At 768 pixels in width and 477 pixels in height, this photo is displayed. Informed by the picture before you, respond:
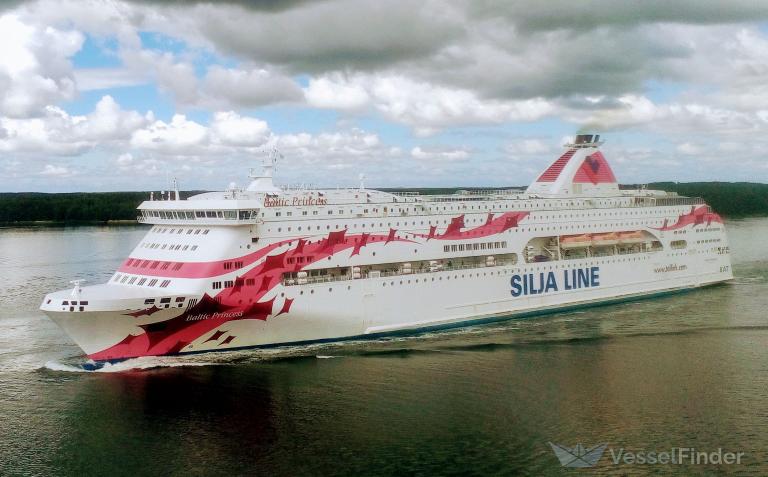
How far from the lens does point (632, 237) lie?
3008 centimetres

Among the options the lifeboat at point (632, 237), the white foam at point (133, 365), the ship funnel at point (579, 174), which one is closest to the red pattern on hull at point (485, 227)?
the ship funnel at point (579, 174)

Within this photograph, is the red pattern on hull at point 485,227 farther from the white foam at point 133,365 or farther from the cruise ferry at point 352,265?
the white foam at point 133,365

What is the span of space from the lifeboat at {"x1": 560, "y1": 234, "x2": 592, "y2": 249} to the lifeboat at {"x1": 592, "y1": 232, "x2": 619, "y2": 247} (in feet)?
→ 1.03

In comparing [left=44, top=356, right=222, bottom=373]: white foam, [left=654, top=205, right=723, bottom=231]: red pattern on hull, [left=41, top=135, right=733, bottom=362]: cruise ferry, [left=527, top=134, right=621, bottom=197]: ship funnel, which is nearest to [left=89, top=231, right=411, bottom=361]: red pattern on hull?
[left=41, top=135, right=733, bottom=362]: cruise ferry

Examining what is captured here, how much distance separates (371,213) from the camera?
22344mm

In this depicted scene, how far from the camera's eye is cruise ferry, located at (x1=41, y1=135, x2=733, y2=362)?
18703mm

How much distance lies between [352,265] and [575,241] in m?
Answer: 11.2

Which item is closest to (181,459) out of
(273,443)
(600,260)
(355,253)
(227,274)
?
(273,443)

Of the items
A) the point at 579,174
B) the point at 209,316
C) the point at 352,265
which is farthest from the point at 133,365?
the point at 579,174

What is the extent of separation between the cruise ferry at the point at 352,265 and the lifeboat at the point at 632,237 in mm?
70

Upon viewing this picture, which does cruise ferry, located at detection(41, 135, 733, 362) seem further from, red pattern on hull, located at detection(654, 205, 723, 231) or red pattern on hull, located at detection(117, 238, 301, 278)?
red pattern on hull, located at detection(654, 205, 723, 231)

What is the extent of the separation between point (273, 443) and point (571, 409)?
705 centimetres

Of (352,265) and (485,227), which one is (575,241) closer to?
(485,227)

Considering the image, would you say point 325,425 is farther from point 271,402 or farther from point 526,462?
point 526,462
